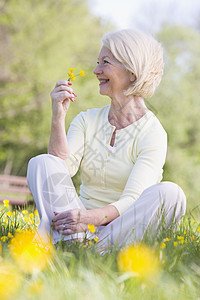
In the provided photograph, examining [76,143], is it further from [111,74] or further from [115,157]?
[111,74]

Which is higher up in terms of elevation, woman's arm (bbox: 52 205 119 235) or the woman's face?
the woman's face

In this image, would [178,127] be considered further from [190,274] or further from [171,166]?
[190,274]

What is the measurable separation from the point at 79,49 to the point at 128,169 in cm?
1307

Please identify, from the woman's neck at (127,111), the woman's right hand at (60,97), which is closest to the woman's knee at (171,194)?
the woman's neck at (127,111)

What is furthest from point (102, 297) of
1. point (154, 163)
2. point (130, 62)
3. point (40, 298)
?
point (130, 62)

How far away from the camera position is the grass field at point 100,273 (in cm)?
140

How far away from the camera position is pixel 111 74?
2732mm

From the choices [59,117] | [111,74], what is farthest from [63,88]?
[111,74]

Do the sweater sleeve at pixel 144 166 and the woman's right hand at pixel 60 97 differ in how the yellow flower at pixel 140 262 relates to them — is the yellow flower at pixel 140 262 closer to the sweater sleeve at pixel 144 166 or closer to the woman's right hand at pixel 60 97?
the sweater sleeve at pixel 144 166

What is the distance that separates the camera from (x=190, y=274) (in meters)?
1.66

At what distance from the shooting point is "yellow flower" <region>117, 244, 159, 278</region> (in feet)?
5.17

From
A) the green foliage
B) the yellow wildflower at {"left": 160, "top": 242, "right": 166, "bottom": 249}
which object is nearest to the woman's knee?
the yellow wildflower at {"left": 160, "top": 242, "right": 166, "bottom": 249}

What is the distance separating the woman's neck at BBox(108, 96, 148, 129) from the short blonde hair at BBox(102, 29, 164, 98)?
0.25 ft

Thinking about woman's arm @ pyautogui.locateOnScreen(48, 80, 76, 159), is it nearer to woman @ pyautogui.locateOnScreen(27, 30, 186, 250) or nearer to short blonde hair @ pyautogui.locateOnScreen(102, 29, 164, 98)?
woman @ pyautogui.locateOnScreen(27, 30, 186, 250)
